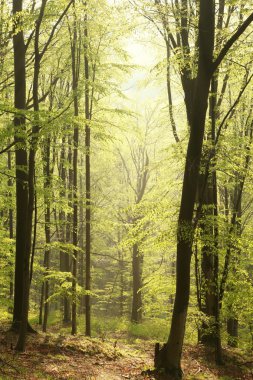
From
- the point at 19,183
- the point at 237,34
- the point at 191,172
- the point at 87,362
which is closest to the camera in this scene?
the point at 237,34

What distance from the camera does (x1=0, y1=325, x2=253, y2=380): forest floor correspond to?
7180 millimetres

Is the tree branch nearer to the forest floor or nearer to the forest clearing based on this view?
the forest clearing

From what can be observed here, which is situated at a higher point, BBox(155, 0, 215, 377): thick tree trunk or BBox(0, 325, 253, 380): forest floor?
BBox(155, 0, 215, 377): thick tree trunk

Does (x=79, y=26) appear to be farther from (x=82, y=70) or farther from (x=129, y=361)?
(x=129, y=361)

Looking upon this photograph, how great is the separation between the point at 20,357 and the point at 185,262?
4.10m

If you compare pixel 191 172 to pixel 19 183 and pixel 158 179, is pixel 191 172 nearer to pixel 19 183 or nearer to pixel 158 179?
pixel 158 179

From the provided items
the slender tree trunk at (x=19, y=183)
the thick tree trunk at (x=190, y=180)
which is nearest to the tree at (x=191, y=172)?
the thick tree trunk at (x=190, y=180)

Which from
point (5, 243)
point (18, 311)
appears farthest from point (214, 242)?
point (5, 243)

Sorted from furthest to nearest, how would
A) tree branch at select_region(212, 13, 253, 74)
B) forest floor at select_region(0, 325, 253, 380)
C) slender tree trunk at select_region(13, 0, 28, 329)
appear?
slender tree trunk at select_region(13, 0, 28, 329) < forest floor at select_region(0, 325, 253, 380) < tree branch at select_region(212, 13, 253, 74)

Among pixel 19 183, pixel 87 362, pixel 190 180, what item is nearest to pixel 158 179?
pixel 190 180

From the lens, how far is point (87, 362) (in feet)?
28.6

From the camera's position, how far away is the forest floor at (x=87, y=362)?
7.18 metres

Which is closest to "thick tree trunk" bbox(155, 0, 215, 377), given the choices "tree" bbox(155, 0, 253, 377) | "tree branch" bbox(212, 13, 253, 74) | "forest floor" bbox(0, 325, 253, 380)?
"tree" bbox(155, 0, 253, 377)

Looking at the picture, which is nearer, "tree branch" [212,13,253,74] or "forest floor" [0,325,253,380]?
"tree branch" [212,13,253,74]
